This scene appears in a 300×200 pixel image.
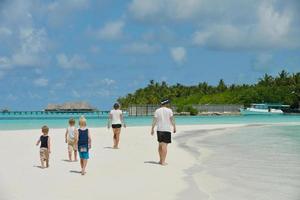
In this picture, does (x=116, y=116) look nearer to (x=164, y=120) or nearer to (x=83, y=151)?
(x=164, y=120)

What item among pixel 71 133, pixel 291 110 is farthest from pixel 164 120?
pixel 291 110

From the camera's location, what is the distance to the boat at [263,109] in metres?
113

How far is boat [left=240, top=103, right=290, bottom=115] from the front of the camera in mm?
113275

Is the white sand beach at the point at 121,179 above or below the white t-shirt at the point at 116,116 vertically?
below

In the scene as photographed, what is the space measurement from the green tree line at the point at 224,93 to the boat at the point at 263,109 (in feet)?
4.57

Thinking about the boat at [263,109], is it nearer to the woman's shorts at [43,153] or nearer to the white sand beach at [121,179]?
the white sand beach at [121,179]

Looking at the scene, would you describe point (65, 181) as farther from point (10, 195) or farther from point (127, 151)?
point (127, 151)

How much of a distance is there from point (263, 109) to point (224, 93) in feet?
57.8

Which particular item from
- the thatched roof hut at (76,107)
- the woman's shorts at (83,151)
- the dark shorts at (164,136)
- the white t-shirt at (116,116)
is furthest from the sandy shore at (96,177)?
the thatched roof hut at (76,107)

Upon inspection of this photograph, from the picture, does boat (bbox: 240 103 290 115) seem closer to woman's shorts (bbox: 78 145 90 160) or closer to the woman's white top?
the woman's white top

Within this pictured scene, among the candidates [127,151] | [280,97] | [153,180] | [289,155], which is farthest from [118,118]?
[280,97]

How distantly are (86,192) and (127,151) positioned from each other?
7.73 metres

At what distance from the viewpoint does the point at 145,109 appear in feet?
348

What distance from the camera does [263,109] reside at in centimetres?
11750
